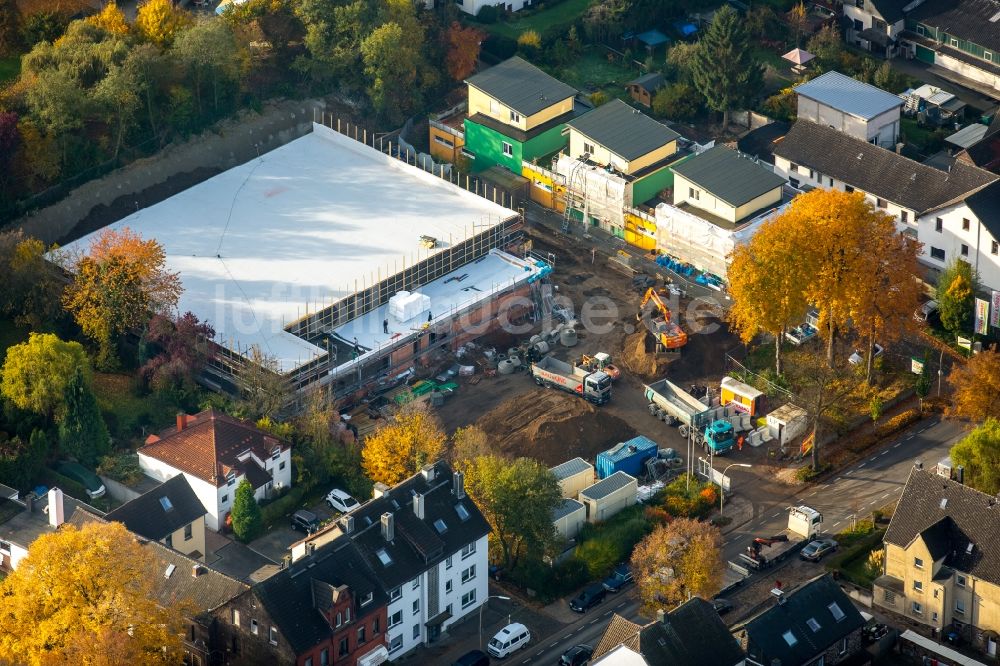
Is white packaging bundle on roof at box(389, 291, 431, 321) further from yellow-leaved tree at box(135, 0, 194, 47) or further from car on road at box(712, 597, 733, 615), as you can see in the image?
car on road at box(712, 597, 733, 615)

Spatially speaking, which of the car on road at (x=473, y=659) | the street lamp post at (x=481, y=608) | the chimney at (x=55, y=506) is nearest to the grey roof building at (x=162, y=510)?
the chimney at (x=55, y=506)

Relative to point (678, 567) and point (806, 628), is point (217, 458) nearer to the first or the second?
point (678, 567)

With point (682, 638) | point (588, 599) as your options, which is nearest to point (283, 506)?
point (588, 599)

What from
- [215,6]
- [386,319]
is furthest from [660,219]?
[215,6]

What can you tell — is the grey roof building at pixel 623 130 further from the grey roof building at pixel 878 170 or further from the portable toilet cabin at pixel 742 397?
the portable toilet cabin at pixel 742 397

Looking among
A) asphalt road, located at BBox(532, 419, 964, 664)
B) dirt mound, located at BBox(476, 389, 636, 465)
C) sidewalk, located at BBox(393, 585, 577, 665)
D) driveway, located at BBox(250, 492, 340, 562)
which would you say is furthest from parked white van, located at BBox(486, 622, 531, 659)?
dirt mound, located at BBox(476, 389, 636, 465)

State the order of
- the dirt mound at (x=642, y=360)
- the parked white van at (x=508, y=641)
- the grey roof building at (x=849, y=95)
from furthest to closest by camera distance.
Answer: the grey roof building at (x=849, y=95), the dirt mound at (x=642, y=360), the parked white van at (x=508, y=641)
